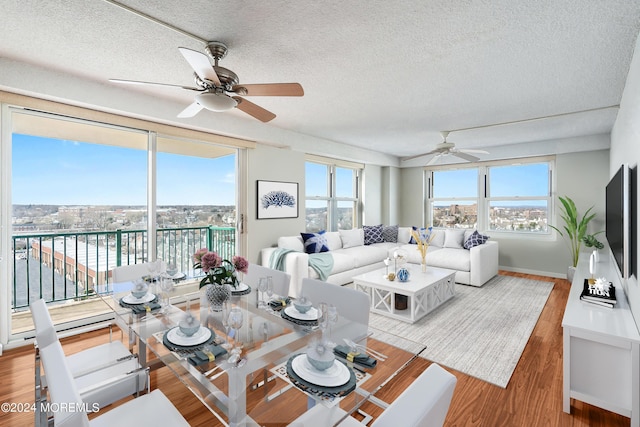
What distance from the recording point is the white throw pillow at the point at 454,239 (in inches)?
214

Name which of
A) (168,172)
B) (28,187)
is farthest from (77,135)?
(168,172)

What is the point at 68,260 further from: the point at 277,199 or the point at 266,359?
the point at 266,359

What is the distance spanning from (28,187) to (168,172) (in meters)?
1.30

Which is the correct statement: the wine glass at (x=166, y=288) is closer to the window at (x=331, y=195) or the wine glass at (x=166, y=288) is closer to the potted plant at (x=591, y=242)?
the window at (x=331, y=195)

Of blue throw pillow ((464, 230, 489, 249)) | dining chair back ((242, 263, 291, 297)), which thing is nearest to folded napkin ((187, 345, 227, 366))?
dining chair back ((242, 263, 291, 297))

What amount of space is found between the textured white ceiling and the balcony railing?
1916mm

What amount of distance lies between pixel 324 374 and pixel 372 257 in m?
4.18

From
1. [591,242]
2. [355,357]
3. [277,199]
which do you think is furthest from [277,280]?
[591,242]

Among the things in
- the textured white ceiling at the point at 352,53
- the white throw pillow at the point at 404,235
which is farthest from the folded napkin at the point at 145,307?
the white throw pillow at the point at 404,235

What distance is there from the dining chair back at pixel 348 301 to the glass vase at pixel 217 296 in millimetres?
549

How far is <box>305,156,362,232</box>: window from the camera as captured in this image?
570 cm

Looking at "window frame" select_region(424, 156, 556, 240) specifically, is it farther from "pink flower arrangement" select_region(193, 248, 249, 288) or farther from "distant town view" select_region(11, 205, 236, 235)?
"pink flower arrangement" select_region(193, 248, 249, 288)

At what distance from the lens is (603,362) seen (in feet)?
5.91

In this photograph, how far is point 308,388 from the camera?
3.48ft
